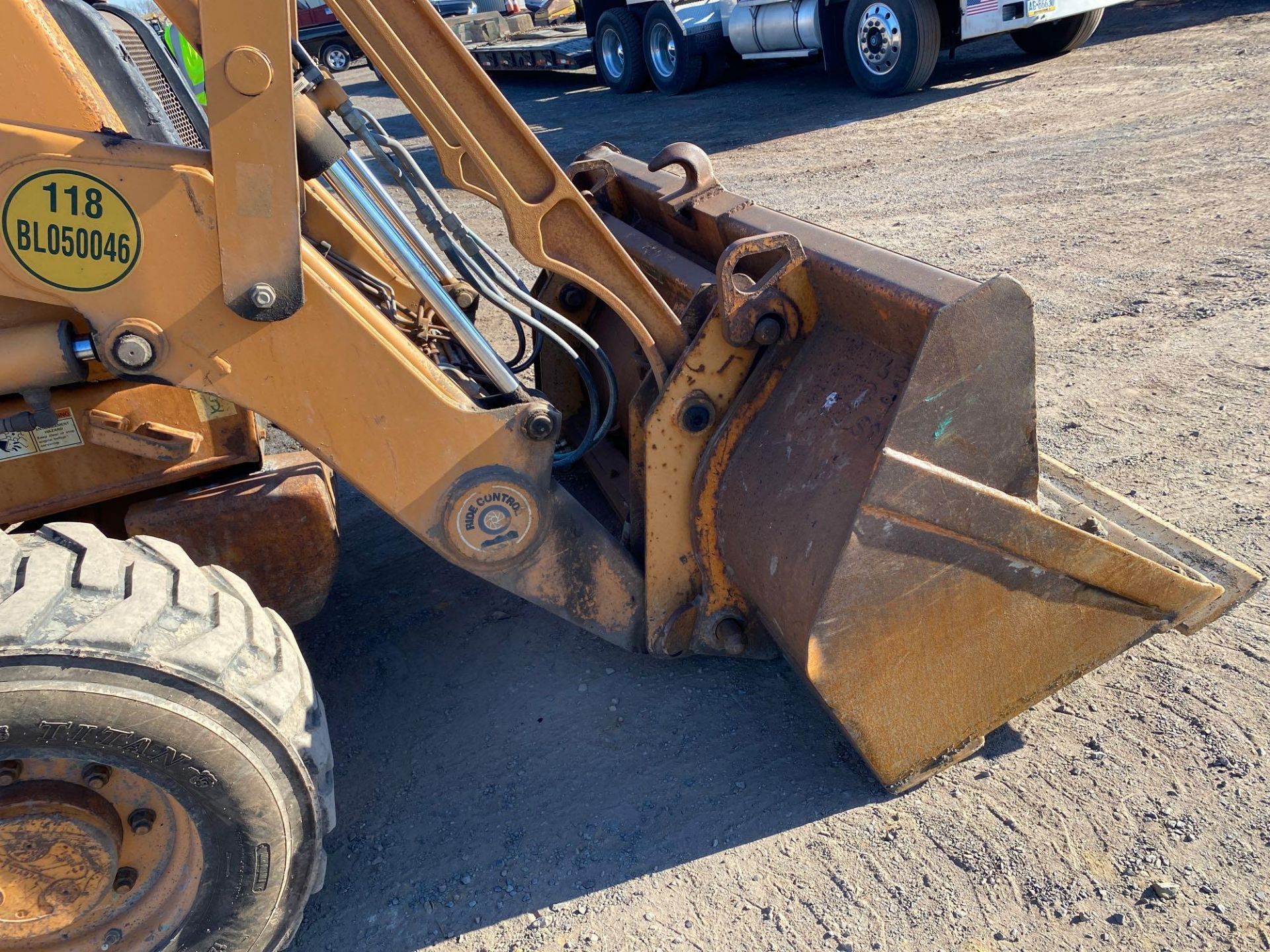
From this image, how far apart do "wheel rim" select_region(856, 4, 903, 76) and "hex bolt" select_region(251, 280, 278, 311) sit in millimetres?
10225

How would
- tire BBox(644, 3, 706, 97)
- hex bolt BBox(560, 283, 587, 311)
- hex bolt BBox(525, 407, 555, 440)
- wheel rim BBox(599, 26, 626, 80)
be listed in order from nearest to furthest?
hex bolt BBox(525, 407, 555, 440) → hex bolt BBox(560, 283, 587, 311) → tire BBox(644, 3, 706, 97) → wheel rim BBox(599, 26, 626, 80)

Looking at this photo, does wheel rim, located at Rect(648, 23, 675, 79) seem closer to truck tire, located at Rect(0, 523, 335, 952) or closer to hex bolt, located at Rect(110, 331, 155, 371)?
hex bolt, located at Rect(110, 331, 155, 371)

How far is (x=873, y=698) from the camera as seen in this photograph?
255 cm

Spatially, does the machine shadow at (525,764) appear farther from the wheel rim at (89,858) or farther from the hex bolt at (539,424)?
the hex bolt at (539,424)

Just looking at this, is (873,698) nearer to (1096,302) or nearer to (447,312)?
(447,312)

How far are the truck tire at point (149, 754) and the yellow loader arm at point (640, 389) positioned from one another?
46cm

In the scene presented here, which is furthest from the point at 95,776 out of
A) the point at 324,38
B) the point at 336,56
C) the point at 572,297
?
the point at 336,56

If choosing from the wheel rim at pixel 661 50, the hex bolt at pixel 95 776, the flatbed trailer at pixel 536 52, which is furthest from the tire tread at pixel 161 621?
the flatbed trailer at pixel 536 52

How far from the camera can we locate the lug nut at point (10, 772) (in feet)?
7.00

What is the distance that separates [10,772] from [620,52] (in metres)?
14.7

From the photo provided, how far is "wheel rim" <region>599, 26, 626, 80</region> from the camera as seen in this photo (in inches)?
595

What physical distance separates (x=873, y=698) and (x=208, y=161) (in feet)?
6.41

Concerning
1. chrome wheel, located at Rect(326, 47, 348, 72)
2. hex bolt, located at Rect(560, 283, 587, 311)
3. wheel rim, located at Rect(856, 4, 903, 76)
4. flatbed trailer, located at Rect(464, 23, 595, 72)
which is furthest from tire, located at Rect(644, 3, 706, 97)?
hex bolt, located at Rect(560, 283, 587, 311)

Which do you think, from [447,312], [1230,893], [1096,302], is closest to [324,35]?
[1096,302]
